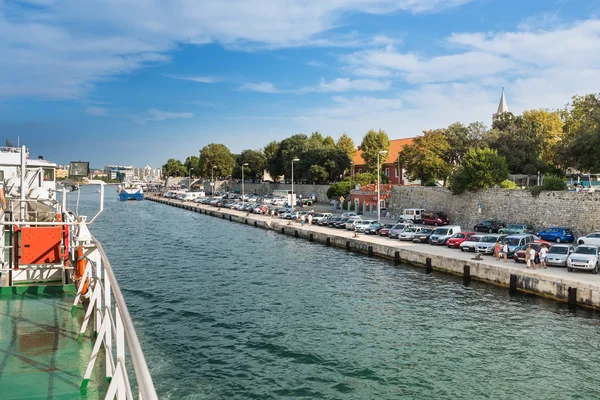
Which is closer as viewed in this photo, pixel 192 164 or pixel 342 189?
pixel 342 189

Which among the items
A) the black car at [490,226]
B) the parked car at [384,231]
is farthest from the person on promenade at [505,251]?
the parked car at [384,231]

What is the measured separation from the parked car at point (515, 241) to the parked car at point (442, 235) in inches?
223

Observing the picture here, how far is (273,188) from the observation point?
112562mm

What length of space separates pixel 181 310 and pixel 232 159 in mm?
122769

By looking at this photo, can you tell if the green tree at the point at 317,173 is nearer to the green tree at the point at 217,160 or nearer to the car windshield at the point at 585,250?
the green tree at the point at 217,160

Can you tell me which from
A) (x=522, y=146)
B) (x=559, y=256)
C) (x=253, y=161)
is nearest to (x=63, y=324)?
(x=559, y=256)

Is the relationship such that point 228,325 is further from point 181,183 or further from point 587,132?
point 181,183

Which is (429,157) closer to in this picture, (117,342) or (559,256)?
(559,256)

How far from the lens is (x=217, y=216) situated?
2931 inches

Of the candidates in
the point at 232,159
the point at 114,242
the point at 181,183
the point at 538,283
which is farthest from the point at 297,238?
the point at 181,183

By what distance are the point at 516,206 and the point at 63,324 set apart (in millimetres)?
38667

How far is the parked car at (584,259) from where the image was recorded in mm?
23031

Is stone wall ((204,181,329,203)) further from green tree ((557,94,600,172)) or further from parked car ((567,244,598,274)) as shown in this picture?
parked car ((567,244,598,274))

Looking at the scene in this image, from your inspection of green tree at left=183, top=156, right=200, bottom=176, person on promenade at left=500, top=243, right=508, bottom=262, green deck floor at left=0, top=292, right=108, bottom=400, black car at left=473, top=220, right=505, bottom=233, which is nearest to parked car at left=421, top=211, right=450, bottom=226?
black car at left=473, top=220, right=505, bottom=233
